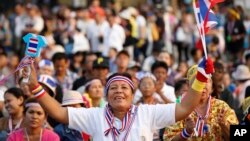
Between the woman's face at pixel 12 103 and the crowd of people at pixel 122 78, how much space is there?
12mm

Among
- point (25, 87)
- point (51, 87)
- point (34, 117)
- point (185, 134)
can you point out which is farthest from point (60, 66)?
point (185, 134)

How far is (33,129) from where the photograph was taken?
10.0 metres

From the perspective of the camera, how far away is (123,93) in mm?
8547

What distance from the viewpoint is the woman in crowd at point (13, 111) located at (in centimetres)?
1107

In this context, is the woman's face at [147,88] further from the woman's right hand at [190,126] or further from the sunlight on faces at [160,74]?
the woman's right hand at [190,126]

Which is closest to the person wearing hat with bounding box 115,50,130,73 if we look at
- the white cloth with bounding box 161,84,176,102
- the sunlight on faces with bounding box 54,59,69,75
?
the sunlight on faces with bounding box 54,59,69,75

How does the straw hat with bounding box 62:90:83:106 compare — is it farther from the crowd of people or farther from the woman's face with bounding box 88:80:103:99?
the woman's face with bounding box 88:80:103:99

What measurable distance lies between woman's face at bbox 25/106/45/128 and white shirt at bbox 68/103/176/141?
1607 millimetres

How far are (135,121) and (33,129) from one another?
6.22 feet

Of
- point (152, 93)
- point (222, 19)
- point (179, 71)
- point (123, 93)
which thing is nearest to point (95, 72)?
point (152, 93)

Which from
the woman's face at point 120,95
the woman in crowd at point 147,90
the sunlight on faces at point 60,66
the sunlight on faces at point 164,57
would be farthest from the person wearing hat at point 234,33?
the woman's face at point 120,95

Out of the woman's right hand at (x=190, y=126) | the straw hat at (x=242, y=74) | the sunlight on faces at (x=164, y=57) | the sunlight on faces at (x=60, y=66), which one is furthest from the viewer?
the sunlight on faces at (x=164, y=57)

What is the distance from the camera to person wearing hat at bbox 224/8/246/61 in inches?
931

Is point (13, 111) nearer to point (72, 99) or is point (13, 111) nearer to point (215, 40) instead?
point (72, 99)
